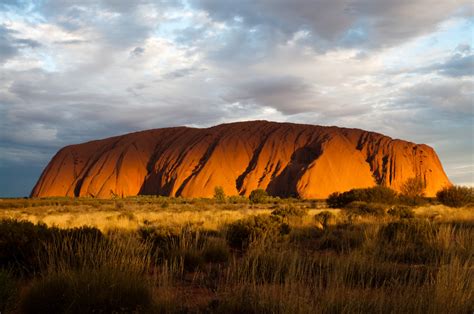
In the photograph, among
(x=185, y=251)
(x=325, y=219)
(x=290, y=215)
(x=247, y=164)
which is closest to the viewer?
(x=185, y=251)

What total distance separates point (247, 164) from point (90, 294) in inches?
2498

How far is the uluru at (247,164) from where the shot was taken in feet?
205

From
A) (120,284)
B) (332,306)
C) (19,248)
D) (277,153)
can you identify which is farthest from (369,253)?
(277,153)

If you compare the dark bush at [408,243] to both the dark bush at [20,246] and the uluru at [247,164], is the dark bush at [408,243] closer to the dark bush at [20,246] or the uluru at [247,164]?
the dark bush at [20,246]

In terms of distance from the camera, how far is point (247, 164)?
67625 mm

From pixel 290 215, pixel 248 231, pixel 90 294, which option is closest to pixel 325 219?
pixel 290 215

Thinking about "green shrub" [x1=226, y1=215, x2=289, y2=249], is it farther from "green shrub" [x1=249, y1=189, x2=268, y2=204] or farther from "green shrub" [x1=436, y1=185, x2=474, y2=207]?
"green shrub" [x1=249, y1=189, x2=268, y2=204]

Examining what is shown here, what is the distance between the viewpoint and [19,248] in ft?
22.8

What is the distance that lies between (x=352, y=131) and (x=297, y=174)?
790 inches

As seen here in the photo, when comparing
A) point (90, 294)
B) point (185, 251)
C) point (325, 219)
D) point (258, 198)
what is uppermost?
point (90, 294)

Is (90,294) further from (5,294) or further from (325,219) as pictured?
(325,219)

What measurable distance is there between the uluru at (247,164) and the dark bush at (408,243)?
154 feet

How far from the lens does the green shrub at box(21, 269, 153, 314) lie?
4.20 meters

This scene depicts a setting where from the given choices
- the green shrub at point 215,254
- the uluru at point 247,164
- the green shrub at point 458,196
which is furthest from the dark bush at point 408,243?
the uluru at point 247,164
